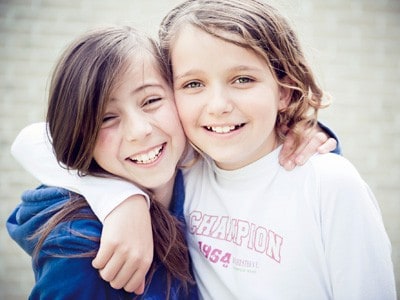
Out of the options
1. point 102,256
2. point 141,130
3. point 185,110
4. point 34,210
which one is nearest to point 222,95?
point 185,110

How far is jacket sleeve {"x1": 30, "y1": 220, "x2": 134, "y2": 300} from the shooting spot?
3.91 feet

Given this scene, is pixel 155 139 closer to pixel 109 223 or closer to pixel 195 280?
pixel 109 223

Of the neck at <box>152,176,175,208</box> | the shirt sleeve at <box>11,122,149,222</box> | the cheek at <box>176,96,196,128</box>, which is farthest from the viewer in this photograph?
the neck at <box>152,176,175,208</box>

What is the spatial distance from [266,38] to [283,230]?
23.3 inches

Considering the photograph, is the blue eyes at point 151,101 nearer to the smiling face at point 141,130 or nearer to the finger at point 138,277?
the smiling face at point 141,130

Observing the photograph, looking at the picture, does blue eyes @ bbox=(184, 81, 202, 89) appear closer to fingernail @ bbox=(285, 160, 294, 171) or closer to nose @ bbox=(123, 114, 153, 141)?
nose @ bbox=(123, 114, 153, 141)

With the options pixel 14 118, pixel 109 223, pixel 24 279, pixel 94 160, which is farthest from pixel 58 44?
pixel 109 223

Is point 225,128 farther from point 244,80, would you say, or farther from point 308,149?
point 308,149

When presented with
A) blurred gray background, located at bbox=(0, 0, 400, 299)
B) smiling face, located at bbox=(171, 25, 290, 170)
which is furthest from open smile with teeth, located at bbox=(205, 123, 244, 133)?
blurred gray background, located at bbox=(0, 0, 400, 299)

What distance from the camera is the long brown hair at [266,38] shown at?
132 centimetres

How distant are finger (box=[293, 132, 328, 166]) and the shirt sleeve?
492 mm

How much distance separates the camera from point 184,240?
150 cm

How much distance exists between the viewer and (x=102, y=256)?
1.21 meters

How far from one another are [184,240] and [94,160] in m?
0.41
